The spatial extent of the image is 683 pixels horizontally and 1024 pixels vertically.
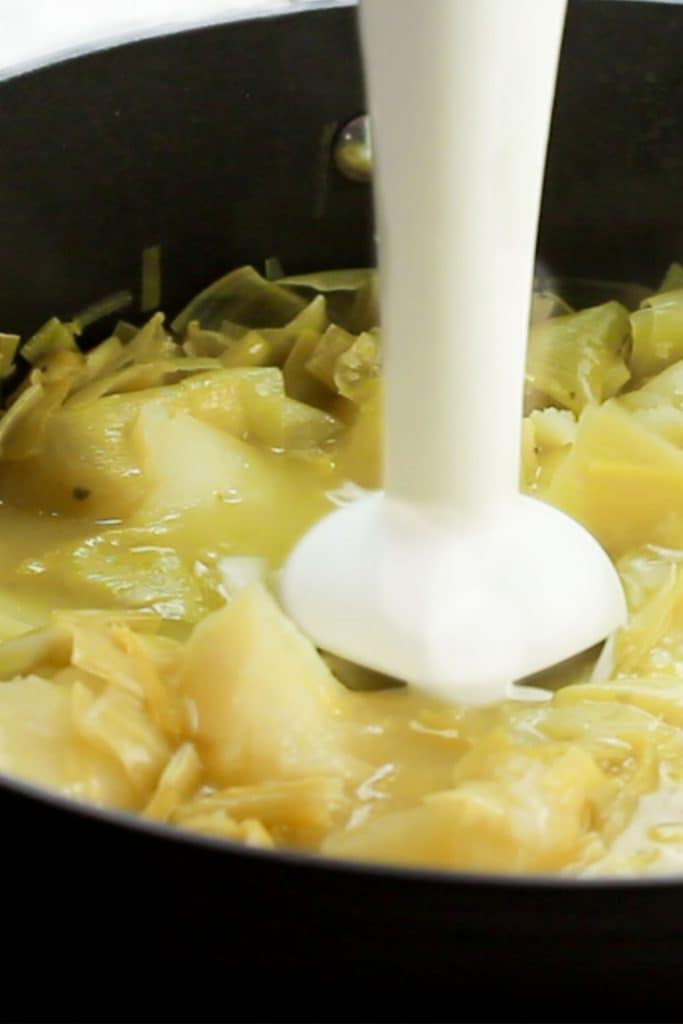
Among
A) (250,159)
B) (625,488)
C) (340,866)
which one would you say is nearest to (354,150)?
(250,159)

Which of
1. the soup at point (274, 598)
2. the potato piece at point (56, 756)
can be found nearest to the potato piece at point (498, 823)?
the soup at point (274, 598)

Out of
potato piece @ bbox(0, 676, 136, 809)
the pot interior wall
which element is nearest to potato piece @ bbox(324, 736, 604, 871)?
potato piece @ bbox(0, 676, 136, 809)

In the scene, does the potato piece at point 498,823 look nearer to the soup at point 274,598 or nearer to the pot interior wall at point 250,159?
the soup at point 274,598

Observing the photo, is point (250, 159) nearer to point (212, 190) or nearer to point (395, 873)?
point (212, 190)

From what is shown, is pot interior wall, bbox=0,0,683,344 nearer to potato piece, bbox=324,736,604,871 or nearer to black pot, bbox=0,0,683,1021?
black pot, bbox=0,0,683,1021

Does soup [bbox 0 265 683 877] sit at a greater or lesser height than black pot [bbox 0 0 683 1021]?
lesser

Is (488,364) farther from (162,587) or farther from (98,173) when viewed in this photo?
(98,173)

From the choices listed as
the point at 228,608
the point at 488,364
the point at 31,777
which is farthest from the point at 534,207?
the point at 31,777

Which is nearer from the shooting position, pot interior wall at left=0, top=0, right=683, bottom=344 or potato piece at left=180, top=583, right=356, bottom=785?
potato piece at left=180, top=583, right=356, bottom=785
